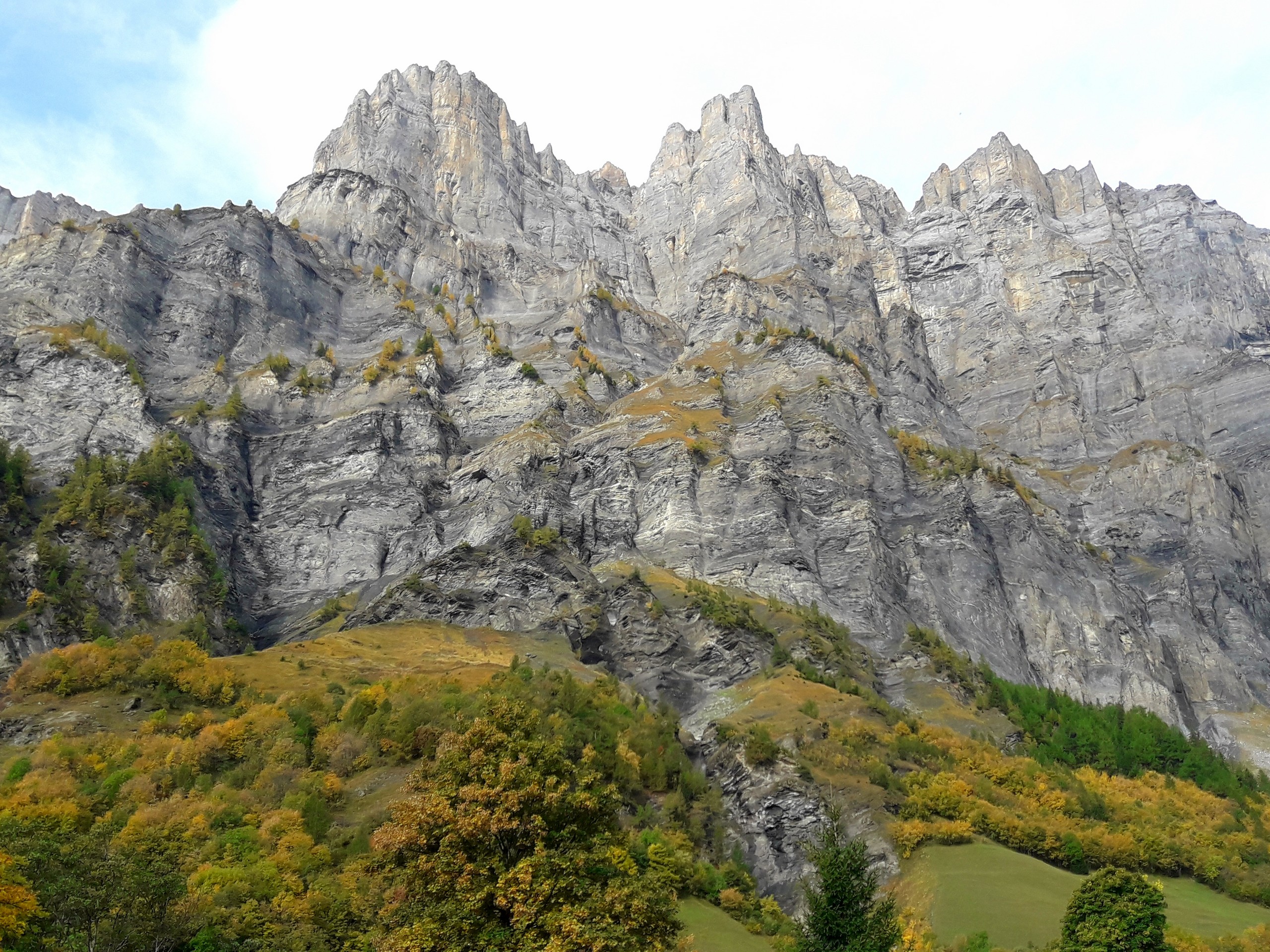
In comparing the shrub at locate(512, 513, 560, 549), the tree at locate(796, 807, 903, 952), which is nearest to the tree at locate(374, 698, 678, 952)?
the tree at locate(796, 807, 903, 952)

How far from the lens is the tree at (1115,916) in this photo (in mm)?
35000

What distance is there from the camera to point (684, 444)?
114 m

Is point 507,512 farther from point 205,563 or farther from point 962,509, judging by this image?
point 962,509

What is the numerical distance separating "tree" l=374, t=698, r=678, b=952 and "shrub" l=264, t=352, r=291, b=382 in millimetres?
105284

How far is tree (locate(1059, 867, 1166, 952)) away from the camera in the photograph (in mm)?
35000

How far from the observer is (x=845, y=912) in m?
31.4

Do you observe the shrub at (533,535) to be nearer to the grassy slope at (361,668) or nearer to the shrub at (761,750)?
the grassy slope at (361,668)

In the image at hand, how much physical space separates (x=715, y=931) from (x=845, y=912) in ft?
46.5

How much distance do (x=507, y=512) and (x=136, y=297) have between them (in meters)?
58.5

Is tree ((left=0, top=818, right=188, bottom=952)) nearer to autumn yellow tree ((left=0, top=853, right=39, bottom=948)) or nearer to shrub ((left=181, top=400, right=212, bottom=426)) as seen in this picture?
autumn yellow tree ((left=0, top=853, right=39, bottom=948))

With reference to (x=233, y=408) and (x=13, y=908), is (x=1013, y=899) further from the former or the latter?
(x=233, y=408)

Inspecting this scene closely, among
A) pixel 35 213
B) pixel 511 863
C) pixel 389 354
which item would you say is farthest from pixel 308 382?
pixel 511 863

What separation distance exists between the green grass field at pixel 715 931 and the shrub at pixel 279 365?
97800 mm

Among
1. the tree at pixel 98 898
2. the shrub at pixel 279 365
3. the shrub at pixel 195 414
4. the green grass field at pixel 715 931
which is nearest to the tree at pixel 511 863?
the tree at pixel 98 898
